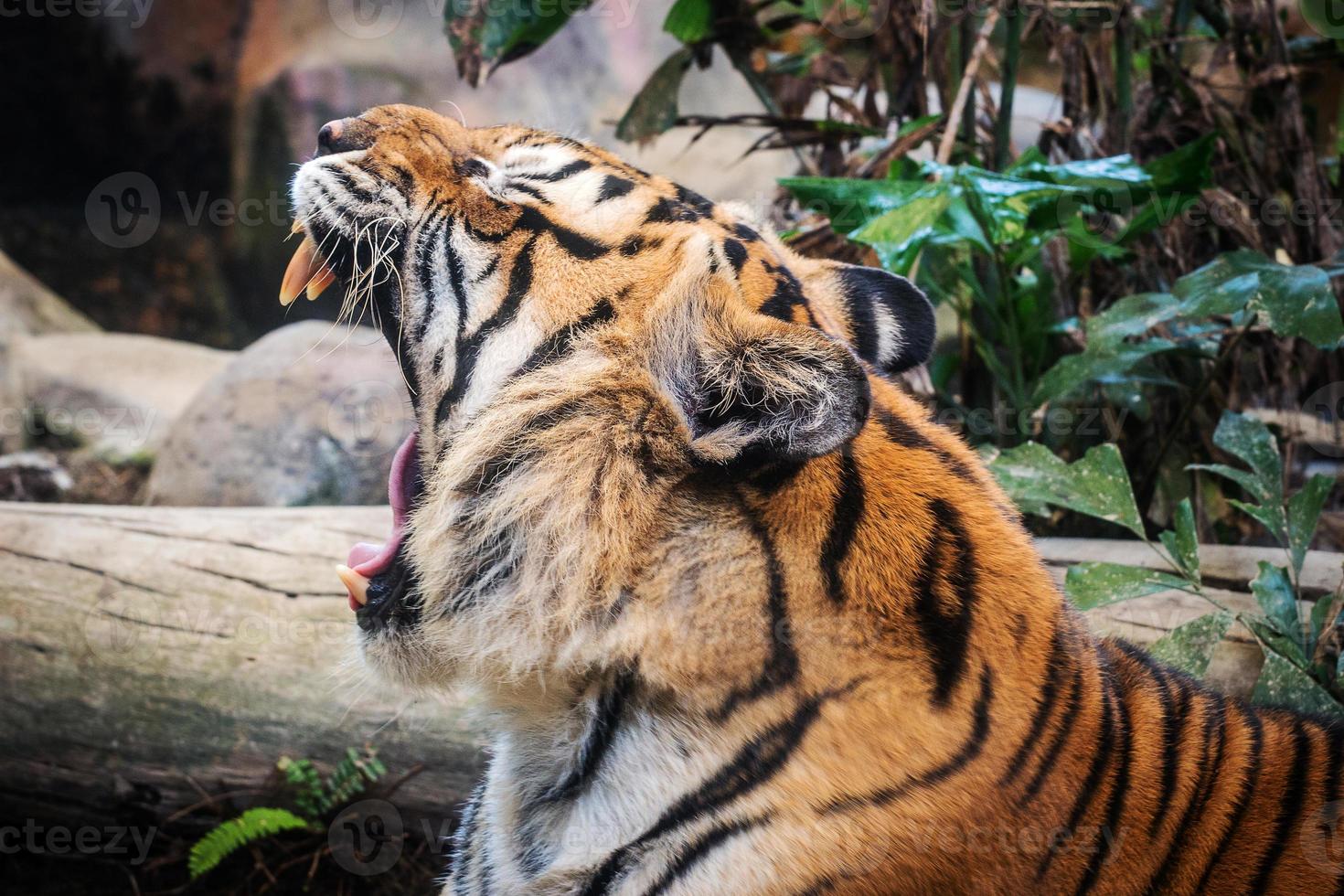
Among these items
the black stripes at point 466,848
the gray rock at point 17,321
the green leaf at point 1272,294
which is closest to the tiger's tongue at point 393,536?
the black stripes at point 466,848

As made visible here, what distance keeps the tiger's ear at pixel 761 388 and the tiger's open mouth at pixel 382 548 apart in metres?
0.62

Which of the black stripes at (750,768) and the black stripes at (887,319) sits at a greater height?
the black stripes at (887,319)

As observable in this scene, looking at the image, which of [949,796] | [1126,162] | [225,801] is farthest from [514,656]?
[1126,162]

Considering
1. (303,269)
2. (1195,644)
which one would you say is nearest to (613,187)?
(303,269)

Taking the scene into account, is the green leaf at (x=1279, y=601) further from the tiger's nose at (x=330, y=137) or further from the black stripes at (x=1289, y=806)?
the tiger's nose at (x=330, y=137)

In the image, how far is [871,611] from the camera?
1542 mm

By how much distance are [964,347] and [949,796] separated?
2721 mm

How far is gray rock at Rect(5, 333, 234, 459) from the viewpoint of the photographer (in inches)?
275

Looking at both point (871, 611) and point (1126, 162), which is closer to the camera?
point (871, 611)

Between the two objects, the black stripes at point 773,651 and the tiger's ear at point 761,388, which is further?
the black stripes at point 773,651

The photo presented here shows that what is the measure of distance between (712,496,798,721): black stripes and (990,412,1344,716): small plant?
1.07 metres

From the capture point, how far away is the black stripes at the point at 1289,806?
1.55 metres

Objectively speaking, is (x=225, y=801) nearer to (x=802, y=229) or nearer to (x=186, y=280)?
(x=802, y=229)

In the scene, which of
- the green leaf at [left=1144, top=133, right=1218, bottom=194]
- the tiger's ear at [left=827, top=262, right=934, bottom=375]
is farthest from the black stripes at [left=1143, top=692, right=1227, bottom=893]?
the green leaf at [left=1144, top=133, right=1218, bottom=194]
